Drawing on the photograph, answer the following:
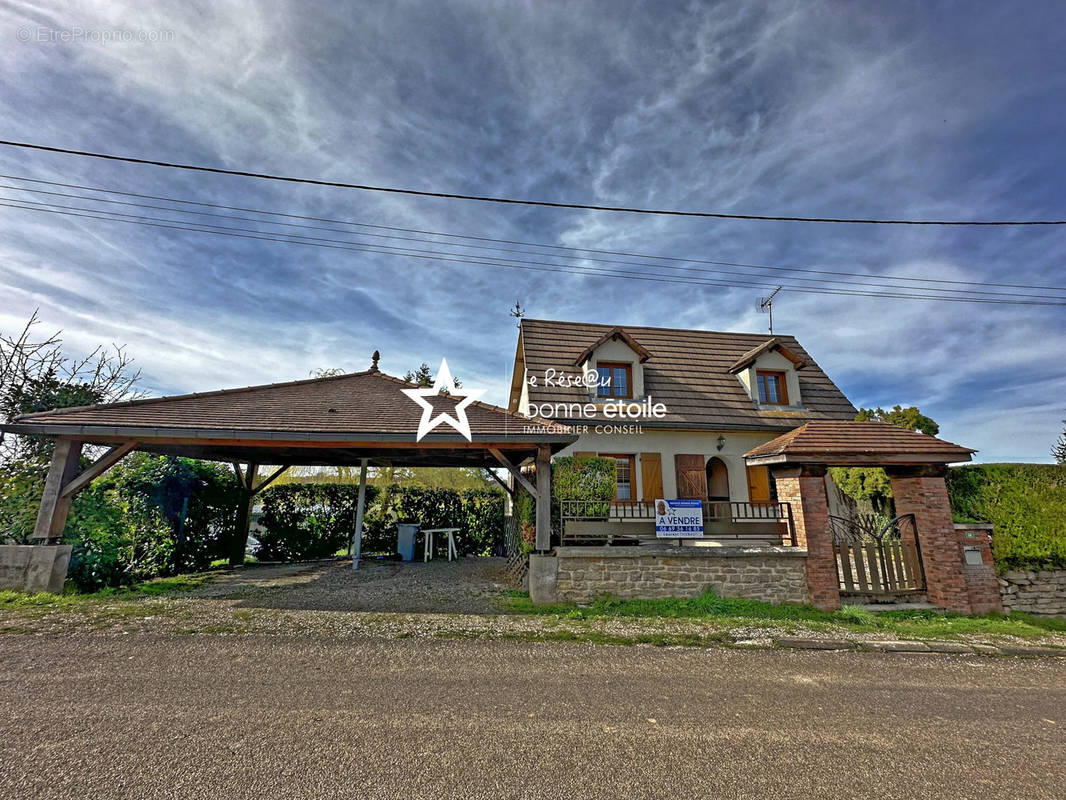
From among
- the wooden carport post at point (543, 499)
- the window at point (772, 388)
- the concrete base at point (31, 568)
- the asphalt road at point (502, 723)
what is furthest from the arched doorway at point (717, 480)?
the concrete base at point (31, 568)

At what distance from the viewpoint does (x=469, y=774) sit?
2.80 m

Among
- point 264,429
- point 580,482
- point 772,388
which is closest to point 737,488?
point 772,388

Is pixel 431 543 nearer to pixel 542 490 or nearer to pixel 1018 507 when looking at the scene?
pixel 542 490

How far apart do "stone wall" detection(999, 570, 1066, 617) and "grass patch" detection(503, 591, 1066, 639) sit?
0.19 meters

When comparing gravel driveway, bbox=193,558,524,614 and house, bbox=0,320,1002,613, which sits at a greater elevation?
house, bbox=0,320,1002,613

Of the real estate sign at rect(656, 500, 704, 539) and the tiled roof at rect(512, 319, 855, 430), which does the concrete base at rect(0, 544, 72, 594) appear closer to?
the tiled roof at rect(512, 319, 855, 430)

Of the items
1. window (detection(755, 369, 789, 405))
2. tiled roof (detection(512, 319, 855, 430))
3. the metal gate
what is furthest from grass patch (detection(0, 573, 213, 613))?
window (detection(755, 369, 789, 405))

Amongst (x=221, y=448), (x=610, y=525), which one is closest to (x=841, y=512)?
(x=610, y=525)

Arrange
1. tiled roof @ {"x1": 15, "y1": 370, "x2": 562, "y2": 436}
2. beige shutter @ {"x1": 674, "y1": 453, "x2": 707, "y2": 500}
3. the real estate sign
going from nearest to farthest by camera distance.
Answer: tiled roof @ {"x1": 15, "y1": 370, "x2": 562, "y2": 436}
the real estate sign
beige shutter @ {"x1": 674, "y1": 453, "x2": 707, "y2": 500}

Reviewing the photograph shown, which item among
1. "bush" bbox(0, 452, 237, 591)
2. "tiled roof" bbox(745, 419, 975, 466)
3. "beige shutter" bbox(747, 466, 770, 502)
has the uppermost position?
"tiled roof" bbox(745, 419, 975, 466)

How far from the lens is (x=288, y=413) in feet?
28.5

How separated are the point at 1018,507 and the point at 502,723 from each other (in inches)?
408

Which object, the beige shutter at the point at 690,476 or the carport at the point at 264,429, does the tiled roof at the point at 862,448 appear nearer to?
the beige shutter at the point at 690,476

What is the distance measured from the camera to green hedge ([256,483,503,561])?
43.7 feet
